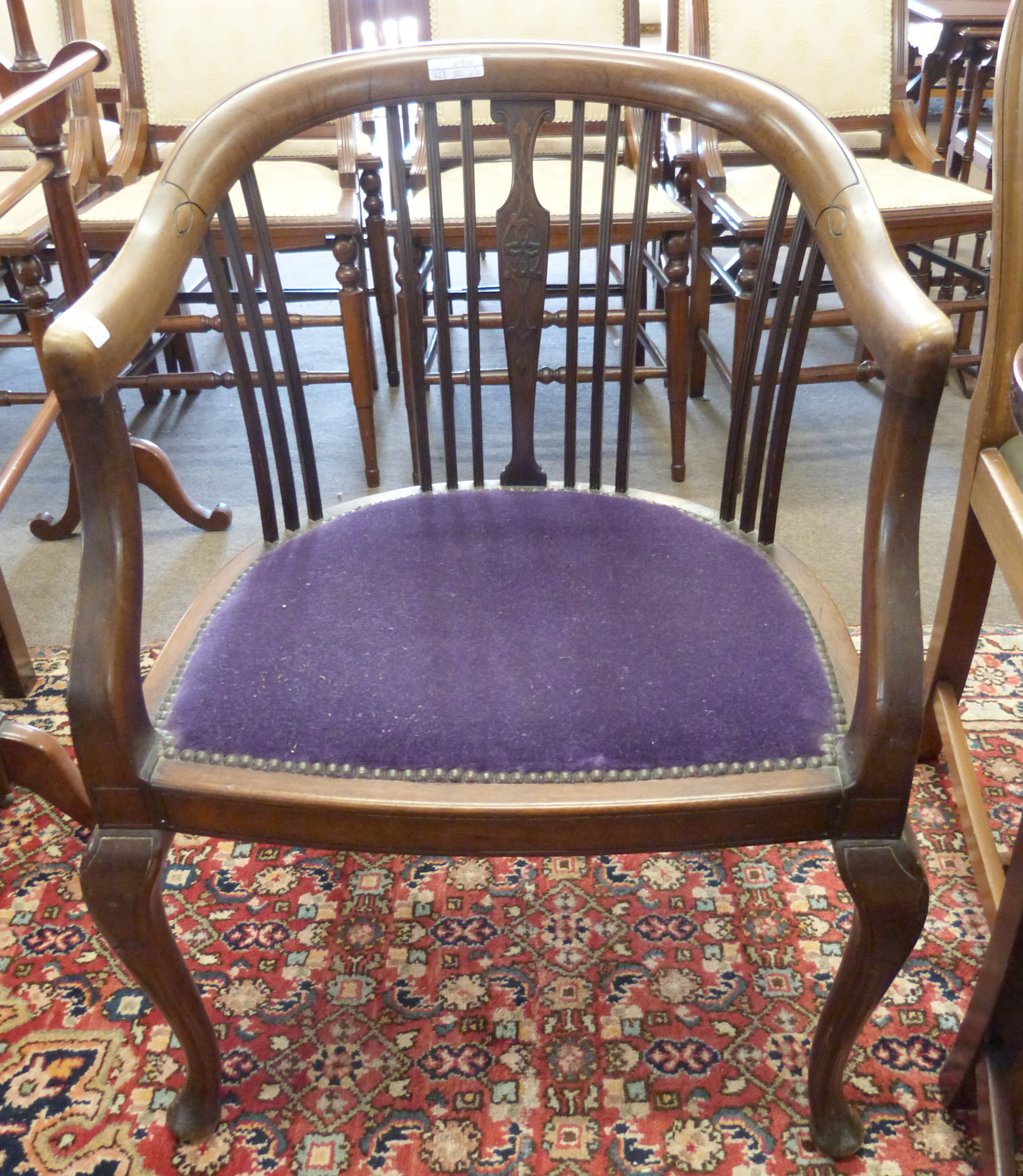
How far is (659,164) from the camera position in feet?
7.88

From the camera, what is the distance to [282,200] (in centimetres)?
189

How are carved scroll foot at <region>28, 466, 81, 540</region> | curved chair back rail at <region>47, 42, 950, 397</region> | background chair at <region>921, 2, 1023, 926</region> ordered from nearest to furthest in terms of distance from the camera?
curved chair back rail at <region>47, 42, 950, 397</region>, background chair at <region>921, 2, 1023, 926</region>, carved scroll foot at <region>28, 466, 81, 540</region>

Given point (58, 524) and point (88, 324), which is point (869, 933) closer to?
point (88, 324)

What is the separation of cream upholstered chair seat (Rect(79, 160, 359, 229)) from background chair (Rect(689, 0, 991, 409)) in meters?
0.74

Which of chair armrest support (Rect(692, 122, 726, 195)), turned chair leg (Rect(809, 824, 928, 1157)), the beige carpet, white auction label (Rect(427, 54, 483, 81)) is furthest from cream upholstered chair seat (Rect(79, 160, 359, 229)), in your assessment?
turned chair leg (Rect(809, 824, 928, 1157))

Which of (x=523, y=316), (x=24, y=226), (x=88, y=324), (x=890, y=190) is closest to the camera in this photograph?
(x=88, y=324)

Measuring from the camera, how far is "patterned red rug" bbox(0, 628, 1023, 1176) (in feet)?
3.14

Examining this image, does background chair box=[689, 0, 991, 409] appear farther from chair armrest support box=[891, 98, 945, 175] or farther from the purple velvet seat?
the purple velvet seat

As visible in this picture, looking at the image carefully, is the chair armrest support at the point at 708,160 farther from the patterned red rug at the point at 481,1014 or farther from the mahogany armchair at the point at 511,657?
the patterned red rug at the point at 481,1014

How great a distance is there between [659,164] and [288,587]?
190 cm

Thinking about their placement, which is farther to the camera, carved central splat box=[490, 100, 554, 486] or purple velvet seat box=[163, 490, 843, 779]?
carved central splat box=[490, 100, 554, 486]

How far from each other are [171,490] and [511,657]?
1.30 meters

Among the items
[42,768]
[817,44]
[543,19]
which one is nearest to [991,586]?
[42,768]

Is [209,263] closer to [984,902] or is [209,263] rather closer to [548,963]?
[548,963]
